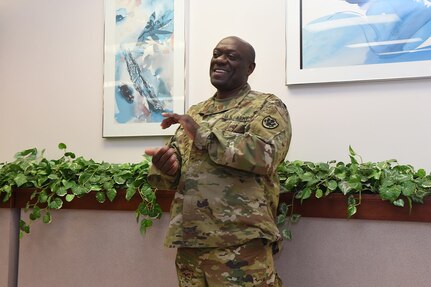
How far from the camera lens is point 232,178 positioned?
1488 millimetres

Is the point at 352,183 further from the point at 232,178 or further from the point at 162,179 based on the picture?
the point at 162,179

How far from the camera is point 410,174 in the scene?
174 cm

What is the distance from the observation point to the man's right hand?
1532 mm

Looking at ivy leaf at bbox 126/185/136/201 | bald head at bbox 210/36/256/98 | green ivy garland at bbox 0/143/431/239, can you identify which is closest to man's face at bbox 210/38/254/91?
bald head at bbox 210/36/256/98

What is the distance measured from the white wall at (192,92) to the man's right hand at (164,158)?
0.81 meters

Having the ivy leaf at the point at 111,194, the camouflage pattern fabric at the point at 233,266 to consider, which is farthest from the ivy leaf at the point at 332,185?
the ivy leaf at the point at 111,194

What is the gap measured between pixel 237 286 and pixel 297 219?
51 centimetres

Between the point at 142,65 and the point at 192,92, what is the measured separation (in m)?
0.33

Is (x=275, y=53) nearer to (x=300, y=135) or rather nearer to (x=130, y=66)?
(x=300, y=135)

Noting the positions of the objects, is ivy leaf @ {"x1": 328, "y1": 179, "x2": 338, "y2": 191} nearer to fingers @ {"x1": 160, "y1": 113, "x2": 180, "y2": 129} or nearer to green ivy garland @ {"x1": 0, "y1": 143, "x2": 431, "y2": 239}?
green ivy garland @ {"x1": 0, "y1": 143, "x2": 431, "y2": 239}

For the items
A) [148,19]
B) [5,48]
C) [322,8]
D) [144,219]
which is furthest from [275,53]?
[5,48]

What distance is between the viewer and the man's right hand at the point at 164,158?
153 cm

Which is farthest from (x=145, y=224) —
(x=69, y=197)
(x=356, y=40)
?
(x=356, y=40)

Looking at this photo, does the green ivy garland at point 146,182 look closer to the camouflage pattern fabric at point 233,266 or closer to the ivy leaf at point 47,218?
the ivy leaf at point 47,218
